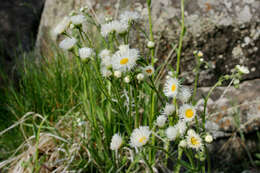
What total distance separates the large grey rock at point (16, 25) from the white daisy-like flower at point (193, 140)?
8.27 ft

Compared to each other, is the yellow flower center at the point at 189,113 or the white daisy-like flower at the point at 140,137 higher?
A: the yellow flower center at the point at 189,113

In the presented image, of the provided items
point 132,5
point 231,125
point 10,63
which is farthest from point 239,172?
point 10,63

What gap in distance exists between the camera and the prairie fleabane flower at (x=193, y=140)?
0.82 meters

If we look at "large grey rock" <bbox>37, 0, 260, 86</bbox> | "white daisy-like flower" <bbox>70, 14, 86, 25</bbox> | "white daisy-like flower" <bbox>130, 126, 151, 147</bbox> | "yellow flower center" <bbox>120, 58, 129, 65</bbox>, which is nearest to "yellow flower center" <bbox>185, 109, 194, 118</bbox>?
"white daisy-like flower" <bbox>130, 126, 151, 147</bbox>

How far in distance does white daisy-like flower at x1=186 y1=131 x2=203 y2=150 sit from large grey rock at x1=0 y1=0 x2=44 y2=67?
2.52 m

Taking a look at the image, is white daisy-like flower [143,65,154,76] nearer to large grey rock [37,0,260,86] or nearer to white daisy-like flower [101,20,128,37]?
white daisy-like flower [101,20,128,37]

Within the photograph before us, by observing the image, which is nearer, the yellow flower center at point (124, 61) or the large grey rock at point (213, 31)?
the yellow flower center at point (124, 61)

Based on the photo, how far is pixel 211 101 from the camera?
1793mm

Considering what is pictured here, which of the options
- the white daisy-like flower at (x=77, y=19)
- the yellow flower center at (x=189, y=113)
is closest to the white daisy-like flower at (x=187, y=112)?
the yellow flower center at (x=189, y=113)

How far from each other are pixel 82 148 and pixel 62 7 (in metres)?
1.52

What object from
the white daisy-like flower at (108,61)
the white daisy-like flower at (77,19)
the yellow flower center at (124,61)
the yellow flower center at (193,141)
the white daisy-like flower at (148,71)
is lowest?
the yellow flower center at (193,141)

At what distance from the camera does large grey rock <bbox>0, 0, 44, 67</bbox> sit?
292 cm

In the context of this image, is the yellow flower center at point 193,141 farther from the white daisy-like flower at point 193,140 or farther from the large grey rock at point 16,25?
the large grey rock at point 16,25

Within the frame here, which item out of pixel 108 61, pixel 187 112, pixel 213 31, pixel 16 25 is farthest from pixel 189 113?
pixel 16 25
